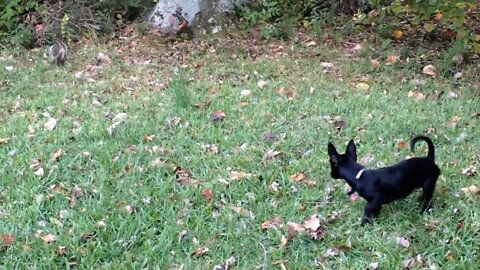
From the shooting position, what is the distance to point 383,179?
11.1 ft

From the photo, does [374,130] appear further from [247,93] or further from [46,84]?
[46,84]

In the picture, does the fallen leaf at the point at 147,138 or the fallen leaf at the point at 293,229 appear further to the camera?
the fallen leaf at the point at 147,138

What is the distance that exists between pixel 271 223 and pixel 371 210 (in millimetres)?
539

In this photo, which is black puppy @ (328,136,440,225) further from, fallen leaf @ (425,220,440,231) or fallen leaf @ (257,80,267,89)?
fallen leaf @ (257,80,267,89)

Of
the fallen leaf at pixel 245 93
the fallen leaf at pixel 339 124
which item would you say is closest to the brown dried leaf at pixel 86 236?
the fallen leaf at pixel 339 124

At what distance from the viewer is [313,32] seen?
7.73 m

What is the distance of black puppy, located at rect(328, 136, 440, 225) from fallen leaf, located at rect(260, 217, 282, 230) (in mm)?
394

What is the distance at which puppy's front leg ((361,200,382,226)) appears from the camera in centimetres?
342

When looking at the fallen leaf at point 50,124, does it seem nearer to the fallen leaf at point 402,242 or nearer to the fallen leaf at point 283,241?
the fallen leaf at point 283,241

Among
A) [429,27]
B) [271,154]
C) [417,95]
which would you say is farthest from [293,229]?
[429,27]

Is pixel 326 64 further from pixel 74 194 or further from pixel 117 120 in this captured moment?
pixel 74 194

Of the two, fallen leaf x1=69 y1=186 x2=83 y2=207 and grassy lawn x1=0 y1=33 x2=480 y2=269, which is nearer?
grassy lawn x1=0 y1=33 x2=480 y2=269

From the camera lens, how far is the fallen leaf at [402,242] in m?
3.29

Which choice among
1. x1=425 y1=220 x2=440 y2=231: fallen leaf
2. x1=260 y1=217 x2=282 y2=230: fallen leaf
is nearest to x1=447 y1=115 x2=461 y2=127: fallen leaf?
x1=425 y1=220 x2=440 y2=231: fallen leaf
